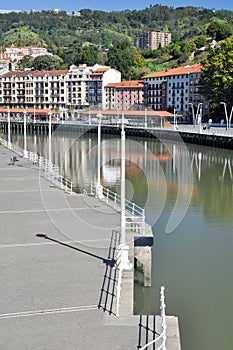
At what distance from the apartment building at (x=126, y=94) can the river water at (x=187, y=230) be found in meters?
70.1

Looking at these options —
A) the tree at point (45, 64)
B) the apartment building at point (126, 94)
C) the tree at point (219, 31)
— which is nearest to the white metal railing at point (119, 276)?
the apartment building at point (126, 94)

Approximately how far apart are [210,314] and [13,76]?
463ft

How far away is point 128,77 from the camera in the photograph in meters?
151

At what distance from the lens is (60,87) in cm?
14112

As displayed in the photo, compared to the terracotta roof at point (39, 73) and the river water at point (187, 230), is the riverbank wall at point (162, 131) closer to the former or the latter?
the river water at point (187, 230)

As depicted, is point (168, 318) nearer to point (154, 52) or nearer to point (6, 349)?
point (6, 349)

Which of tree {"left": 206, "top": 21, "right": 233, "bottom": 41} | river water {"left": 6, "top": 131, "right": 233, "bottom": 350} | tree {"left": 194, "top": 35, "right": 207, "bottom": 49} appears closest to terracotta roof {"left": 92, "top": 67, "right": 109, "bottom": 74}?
tree {"left": 194, "top": 35, "right": 207, "bottom": 49}

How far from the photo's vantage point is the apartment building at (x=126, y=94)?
427 ft

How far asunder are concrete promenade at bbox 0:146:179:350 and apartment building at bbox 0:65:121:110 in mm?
113335

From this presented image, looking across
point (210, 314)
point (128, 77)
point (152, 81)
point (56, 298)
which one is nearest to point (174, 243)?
point (210, 314)

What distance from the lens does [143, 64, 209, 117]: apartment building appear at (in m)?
113

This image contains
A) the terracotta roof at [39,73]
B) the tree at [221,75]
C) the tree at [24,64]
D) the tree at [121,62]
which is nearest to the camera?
the tree at [221,75]

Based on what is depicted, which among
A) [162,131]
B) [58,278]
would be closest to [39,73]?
[162,131]

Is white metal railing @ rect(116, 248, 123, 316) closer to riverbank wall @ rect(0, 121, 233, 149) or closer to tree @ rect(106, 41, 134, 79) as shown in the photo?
riverbank wall @ rect(0, 121, 233, 149)
